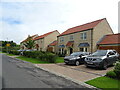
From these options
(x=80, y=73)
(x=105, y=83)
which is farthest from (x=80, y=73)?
(x=105, y=83)

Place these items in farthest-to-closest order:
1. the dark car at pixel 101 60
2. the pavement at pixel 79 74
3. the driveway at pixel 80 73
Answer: the dark car at pixel 101 60 < the driveway at pixel 80 73 < the pavement at pixel 79 74

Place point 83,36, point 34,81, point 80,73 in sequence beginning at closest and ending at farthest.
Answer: point 34,81 < point 80,73 < point 83,36

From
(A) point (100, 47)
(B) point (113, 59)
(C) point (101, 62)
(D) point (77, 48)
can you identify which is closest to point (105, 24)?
(A) point (100, 47)

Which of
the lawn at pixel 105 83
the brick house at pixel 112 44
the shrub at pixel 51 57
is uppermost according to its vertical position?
the brick house at pixel 112 44

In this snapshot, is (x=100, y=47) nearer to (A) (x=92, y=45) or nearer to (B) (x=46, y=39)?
(A) (x=92, y=45)

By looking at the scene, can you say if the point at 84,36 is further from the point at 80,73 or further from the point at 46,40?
the point at 46,40

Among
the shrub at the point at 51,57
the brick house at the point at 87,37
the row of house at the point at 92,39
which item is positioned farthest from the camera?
the brick house at the point at 87,37

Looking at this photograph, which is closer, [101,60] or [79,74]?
[79,74]

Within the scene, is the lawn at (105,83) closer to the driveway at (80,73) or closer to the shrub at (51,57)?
the driveway at (80,73)

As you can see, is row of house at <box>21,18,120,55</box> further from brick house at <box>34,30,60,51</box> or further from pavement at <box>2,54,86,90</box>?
pavement at <box>2,54,86,90</box>

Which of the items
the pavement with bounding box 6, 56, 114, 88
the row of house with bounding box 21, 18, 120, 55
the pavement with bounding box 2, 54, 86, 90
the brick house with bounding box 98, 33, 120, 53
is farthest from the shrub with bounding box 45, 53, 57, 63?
the brick house with bounding box 98, 33, 120, 53

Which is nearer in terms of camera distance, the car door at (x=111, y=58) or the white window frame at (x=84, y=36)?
the car door at (x=111, y=58)

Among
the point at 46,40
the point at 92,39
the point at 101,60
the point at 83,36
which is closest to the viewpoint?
the point at 101,60

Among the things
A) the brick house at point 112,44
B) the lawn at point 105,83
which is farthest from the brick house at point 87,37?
the lawn at point 105,83
